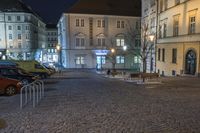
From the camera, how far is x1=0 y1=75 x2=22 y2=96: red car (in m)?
15.1

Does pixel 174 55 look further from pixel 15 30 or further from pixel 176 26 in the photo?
pixel 15 30

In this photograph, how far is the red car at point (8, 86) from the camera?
15109mm

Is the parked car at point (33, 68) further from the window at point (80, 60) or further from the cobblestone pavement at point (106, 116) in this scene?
the window at point (80, 60)

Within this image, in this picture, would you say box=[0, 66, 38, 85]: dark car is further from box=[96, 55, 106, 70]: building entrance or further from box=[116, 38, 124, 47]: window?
box=[116, 38, 124, 47]: window

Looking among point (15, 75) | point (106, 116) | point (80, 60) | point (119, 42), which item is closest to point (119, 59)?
point (119, 42)

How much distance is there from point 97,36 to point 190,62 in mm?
30231

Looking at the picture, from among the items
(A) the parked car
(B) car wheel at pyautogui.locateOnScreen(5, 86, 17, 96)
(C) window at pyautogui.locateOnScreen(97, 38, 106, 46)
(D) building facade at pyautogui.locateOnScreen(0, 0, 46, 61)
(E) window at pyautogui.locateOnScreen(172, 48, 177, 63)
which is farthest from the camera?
(D) building facade at pyautogui.locateOnScreen(0, 0, 46, 61)

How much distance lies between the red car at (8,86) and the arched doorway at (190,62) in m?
20.2

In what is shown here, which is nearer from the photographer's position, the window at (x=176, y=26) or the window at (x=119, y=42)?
the window at (x=176, y=26)

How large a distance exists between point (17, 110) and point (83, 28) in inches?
1813

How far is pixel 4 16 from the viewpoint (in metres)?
79.8

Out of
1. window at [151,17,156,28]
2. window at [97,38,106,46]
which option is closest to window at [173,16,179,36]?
window at [151,17,156,28]

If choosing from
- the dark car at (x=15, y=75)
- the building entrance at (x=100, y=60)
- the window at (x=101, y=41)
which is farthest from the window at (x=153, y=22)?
the dark car at (x=15, y=75)

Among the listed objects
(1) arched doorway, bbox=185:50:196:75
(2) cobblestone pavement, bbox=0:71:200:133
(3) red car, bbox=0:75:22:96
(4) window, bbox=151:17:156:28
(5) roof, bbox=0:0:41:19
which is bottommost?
(2) cobblestone pavement, bbox=0:71:200:133
